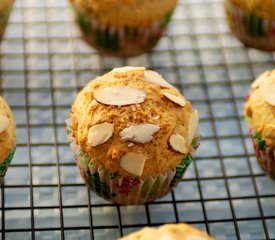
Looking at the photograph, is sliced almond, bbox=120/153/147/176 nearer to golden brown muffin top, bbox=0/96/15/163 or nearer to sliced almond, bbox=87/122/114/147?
sliced almond, bbox=87/122/114/147

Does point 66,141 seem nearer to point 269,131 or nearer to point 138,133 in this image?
point 138,133

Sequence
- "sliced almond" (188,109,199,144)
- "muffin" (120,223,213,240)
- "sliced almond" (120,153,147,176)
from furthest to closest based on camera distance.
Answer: "sliced almond" (188,109,199,144), "sliced almond" (120,153,147,176), "muffin" (120,223,213,240)

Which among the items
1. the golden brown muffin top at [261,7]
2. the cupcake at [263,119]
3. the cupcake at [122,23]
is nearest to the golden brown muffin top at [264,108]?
the cupcake at [263,119]

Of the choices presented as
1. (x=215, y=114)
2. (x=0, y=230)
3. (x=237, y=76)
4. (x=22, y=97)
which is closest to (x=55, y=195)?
(x=0, y=230)

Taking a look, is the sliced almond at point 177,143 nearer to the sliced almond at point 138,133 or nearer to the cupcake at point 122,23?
the sliced almond at point 138,133

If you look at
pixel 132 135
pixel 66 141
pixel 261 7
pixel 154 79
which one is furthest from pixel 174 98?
pixel 261 7

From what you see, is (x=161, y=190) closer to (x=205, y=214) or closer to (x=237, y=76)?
(x=205, y=214)

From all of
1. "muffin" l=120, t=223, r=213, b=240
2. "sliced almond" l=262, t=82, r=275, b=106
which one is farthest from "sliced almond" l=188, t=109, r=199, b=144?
"muffin" l=120, t=223, r=213, b=240
